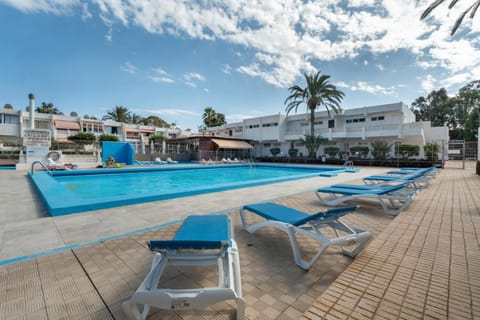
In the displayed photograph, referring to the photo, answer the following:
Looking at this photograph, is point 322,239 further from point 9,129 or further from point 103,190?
point 9,129

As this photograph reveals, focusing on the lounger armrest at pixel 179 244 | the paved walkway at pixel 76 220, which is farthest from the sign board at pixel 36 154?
the lounger armrest at pixel 179 244

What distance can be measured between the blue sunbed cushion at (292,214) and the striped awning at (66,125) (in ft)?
145

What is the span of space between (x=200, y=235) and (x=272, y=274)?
3.27ft

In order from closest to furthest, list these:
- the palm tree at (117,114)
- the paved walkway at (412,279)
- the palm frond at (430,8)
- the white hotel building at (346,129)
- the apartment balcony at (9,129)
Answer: the paved walkway at (412,279)
the palm frond at (430,8)
the white hotel building at (346,129)
the apartment balcony at (9,129)
the palm tree at (117,114)

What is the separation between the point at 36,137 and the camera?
50.2 feet

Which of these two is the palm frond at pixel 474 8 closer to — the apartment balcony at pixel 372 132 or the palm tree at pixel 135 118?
the apartment balcony at pixel 372 132

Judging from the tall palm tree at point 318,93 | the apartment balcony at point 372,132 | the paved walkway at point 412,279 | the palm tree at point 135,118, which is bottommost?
the paved walkway at point 412,279

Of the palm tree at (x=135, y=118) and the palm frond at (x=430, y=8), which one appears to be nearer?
the palm frond at (x=430, y=8)

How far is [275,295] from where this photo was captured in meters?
2.09

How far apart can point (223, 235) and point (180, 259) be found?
1.75ft

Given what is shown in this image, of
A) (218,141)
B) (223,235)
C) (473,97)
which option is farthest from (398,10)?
(473,97)

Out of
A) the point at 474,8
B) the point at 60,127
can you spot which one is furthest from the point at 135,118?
the point at 474,8

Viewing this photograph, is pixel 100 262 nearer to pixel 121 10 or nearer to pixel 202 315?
pixel 202 315

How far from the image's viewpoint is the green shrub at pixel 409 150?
2198 centimetres
